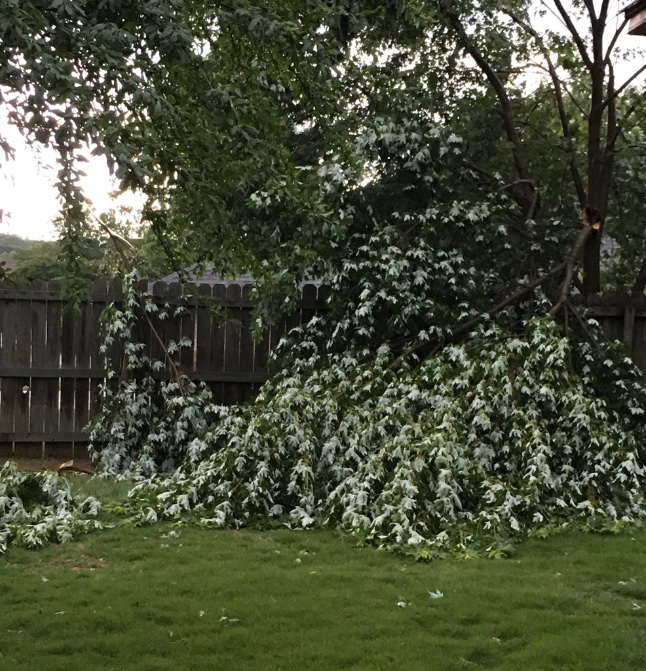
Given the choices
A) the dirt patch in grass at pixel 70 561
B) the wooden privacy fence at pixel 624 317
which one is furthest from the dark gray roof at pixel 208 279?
the wooden privacy fence at pixel 624 317

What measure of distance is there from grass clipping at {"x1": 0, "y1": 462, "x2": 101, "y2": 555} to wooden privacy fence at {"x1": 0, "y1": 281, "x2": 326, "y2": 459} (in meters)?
2.58

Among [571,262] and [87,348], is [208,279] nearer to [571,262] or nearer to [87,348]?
[87,348]

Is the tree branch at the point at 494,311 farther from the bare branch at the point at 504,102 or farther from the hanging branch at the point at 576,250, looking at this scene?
the bare branch at the point at 504,102

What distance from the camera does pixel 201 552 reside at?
17.3ft

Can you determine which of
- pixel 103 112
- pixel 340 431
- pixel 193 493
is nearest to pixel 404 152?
pixel 340 431

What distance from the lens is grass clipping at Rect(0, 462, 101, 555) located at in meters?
5.53

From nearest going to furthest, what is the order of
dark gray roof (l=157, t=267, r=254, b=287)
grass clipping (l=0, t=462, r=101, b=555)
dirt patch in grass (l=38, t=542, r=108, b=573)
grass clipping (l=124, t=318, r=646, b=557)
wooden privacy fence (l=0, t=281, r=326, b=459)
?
dirt patch in grass (l=38, t=542, r=108, b=573) < grass clipping (l=0, t=462, r=101, b=555) < grass clipping (l=124, t=318, r=646, b=557) < dark gray roof (l=157, t=267, r=254, b=287) < wooden privacy fence (l=0, t=281, r=326, b=459)

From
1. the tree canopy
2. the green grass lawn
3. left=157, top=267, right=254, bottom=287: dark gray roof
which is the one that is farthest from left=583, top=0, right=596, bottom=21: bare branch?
the green grass lawn

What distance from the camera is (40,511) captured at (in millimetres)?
5949

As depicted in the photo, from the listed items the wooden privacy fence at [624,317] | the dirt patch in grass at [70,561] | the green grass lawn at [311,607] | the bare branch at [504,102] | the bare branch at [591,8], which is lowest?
the dirt patch in grass at [70,561]

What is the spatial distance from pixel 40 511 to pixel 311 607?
252cm

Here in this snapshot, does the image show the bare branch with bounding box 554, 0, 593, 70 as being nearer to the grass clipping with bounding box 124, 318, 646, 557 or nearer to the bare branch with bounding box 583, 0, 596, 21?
the bare branch with bounding box 583, 0, 596, 21

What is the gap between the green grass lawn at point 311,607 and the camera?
3697mm

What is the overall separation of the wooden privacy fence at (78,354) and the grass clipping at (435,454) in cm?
196
